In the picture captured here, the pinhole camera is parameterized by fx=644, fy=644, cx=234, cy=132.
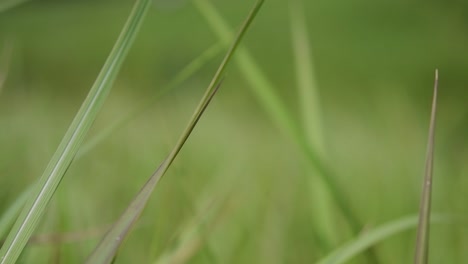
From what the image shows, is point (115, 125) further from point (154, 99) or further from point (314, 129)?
point (314, 129)

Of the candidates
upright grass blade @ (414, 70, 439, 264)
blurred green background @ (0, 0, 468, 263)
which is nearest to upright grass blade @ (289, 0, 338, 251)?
blurred green background @ (0, 0, 468, 263)

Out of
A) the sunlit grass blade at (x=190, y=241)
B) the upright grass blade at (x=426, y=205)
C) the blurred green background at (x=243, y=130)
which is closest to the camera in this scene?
the upright grass blade at (x=426, y=205)

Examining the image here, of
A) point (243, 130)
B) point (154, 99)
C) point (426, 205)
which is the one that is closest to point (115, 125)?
point (154, 99)

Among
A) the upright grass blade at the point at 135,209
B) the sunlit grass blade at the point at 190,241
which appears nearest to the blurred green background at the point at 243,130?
the sunlit grass blade at the point at 190,241

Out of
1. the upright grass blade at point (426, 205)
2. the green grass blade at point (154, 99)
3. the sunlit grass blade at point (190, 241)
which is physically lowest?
the upright grass blade at point (426, 205)

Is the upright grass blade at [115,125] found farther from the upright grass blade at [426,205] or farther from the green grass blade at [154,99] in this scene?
the upright grass blade at [426,205]

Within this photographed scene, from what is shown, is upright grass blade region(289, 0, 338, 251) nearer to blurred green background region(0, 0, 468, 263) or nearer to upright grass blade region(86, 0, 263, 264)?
blurred green background region(0, 0, 468, 263)

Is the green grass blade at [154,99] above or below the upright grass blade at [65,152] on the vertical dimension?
above
